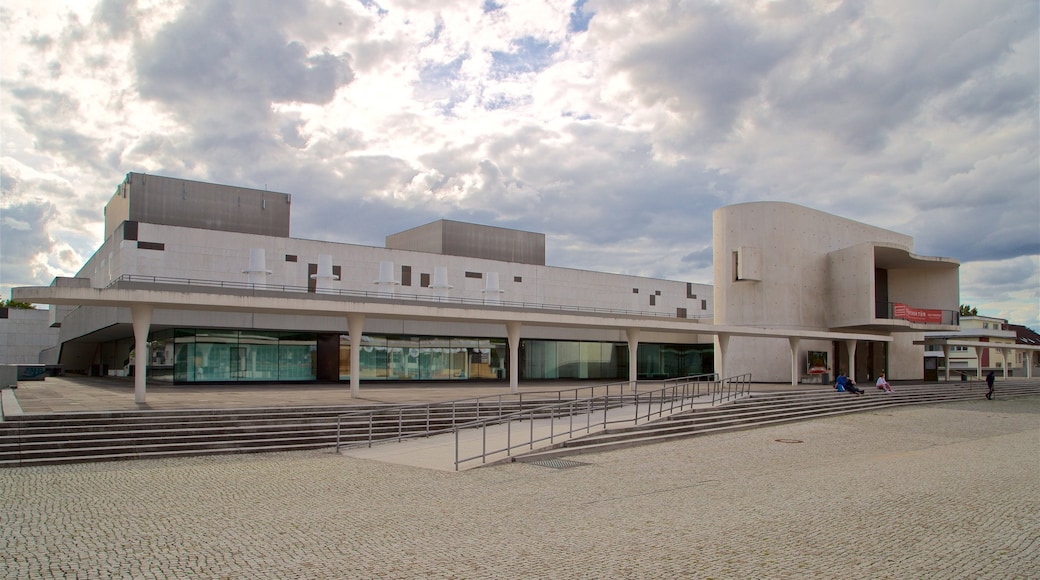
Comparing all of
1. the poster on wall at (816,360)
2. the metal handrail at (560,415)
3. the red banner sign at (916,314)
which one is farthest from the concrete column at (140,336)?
the red banner sign at (916,314)

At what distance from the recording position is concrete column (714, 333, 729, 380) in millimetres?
29969

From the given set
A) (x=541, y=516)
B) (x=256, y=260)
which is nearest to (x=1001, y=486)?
(x=541, y=516)

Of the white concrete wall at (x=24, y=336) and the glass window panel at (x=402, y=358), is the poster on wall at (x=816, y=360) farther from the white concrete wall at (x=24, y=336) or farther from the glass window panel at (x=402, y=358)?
the white concrete wall at (x=24, y=336)

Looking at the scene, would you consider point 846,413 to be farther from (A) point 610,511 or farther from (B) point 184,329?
(B) point 184,329

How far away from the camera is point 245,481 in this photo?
10.4 m

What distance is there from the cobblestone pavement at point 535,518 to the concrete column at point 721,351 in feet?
54.3

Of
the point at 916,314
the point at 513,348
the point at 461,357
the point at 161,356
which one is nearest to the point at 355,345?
the point at 513,348

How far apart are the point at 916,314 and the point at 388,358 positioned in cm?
2671

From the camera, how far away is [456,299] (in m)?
39.4

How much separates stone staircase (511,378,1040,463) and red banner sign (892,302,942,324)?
163 inches

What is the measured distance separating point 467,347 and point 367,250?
7380 millimetres

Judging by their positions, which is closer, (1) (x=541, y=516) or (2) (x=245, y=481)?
(1) (x=541, y=516)

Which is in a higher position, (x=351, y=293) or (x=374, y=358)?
(x=351, y=293)

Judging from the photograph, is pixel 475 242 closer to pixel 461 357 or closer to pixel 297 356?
pixel 461 357
